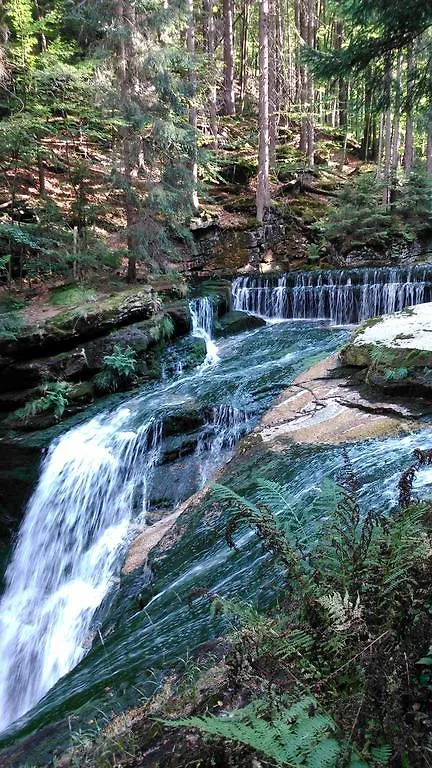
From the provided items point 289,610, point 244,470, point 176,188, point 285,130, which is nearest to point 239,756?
point 289,610

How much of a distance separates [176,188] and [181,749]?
14.2m

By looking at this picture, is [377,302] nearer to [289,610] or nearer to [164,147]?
[164,147]

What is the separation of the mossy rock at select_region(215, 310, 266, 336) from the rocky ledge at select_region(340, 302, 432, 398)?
5513mm

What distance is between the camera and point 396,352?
7410 mm

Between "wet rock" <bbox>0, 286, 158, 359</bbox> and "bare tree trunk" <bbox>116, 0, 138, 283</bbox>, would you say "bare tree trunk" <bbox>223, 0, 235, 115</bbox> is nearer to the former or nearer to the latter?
"bare tree trunk" <bbox>116, 0, 138, 283</bbox>

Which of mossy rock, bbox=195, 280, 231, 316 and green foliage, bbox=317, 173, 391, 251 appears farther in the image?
green foliage, bbox=317, 173, 391, 251

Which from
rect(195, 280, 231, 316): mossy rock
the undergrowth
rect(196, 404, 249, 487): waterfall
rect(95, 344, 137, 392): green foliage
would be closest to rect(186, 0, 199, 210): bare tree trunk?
rect(195, 280, 231, 316): mossy rock

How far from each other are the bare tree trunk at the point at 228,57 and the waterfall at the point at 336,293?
1515 cm

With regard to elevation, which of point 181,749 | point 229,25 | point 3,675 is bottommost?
point 3,675

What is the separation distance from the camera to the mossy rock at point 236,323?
14133 mm

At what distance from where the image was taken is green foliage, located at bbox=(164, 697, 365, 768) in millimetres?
1608

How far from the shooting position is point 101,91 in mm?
12516

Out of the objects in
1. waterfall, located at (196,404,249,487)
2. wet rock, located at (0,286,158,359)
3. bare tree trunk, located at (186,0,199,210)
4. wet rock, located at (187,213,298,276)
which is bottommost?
waterfall, located at (196,404,249,487)

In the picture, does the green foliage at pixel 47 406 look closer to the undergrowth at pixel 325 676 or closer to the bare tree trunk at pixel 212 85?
the undergrowth at pixel 325 676
